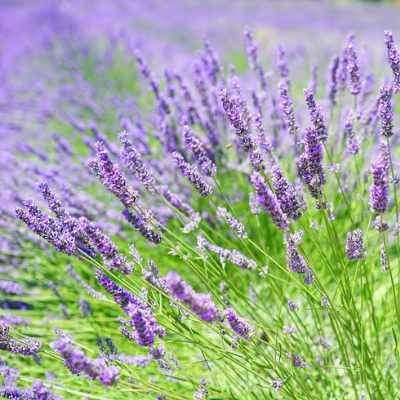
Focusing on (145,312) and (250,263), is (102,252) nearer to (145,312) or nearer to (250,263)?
(145,312)

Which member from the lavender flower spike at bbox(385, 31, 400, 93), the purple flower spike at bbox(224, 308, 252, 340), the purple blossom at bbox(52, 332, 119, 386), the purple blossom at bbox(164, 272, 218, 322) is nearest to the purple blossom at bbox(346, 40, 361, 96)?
the lavender flower spike at bbox(385, 31, 400, 93)

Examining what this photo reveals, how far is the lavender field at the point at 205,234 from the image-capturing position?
137 centimetres

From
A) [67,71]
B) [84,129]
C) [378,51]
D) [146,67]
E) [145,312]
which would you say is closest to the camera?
[145,312]

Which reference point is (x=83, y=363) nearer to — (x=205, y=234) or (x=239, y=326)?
(x=239, y=326)

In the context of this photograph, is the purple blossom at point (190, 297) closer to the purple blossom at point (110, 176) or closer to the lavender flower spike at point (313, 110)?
the purple blossom at point (110, 176)

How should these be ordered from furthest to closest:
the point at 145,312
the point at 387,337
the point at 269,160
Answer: the point at 387,337
the point at 269,160
the point at 145,312

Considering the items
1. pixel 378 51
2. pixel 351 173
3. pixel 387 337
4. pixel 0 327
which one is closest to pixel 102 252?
pixel 0 327

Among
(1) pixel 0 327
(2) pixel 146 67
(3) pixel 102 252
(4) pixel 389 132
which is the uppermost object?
(2) pixel 146 67

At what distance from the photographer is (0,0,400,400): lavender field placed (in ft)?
4.49

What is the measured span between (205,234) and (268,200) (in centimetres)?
47

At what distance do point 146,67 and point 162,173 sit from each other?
51cm

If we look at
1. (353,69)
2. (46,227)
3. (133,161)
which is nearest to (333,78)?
(353,69)

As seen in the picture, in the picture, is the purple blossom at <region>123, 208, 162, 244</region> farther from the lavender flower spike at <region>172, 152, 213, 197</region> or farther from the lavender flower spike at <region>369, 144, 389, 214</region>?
the lavender flower spike at <region>369, 144, 389, 214</region>

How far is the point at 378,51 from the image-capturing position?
22.4ft
